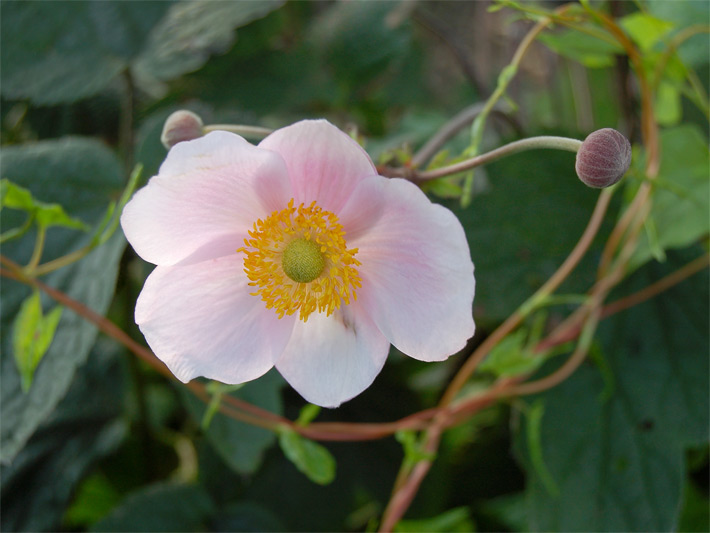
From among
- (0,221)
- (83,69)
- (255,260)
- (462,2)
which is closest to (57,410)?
(0,221)

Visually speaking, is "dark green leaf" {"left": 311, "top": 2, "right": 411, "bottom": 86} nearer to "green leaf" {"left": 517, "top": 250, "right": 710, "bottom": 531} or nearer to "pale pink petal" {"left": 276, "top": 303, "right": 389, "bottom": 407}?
"green leaf" {"left": 517, "top": 250, "right": 710, "bottom": 531}

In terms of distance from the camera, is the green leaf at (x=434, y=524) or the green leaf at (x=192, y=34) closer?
the green leaf at (x=434, y=524)

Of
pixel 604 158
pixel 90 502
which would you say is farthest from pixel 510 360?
pixel 90 502

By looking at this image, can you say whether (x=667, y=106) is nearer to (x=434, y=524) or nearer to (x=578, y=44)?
(x=578, y=44)

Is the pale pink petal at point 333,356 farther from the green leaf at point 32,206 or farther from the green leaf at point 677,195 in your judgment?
the green leaf at point 677,195

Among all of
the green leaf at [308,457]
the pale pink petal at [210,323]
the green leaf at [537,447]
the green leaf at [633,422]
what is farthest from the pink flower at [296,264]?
the green leaf at [633,422]

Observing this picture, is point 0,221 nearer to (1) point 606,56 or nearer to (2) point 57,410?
(2) point 57,410

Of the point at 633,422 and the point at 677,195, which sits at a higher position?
the point at 677,195
